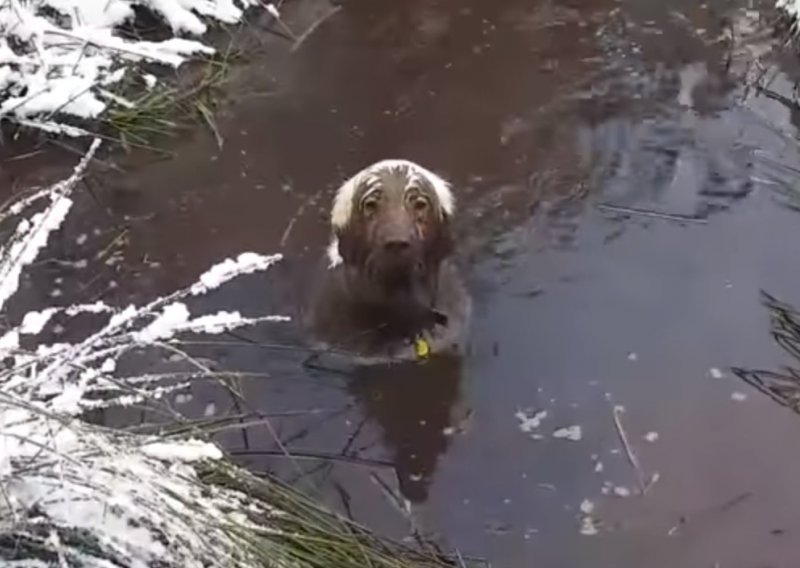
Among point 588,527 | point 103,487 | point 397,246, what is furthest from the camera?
point 397,246

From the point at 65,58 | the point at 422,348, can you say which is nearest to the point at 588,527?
the point at 422,348

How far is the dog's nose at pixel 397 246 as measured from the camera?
5.70 metres

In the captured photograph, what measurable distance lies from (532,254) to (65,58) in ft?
9.68

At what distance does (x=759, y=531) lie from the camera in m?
4.73

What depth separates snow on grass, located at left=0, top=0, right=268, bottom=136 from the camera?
7.48 m

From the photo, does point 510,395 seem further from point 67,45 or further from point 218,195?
point 67,45

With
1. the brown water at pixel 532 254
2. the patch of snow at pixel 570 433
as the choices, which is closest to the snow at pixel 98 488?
the brown water at pixel 532 254

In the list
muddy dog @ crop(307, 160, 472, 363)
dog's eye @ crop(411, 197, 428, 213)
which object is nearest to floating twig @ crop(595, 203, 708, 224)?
muddy dog @ crop(307, 160, 472, 363)

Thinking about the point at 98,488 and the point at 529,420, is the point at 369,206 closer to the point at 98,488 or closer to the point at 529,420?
the point at 529,420

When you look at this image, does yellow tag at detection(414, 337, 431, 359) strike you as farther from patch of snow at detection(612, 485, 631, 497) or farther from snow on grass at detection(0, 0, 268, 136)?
snow on grass at detection(0, 0, 268, 136)

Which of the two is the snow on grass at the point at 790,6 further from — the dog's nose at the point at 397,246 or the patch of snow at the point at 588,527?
the patch of snow at the point at 588,527

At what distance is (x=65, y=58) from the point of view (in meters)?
7.71

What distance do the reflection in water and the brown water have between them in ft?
0.04

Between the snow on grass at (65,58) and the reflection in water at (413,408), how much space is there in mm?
2623
